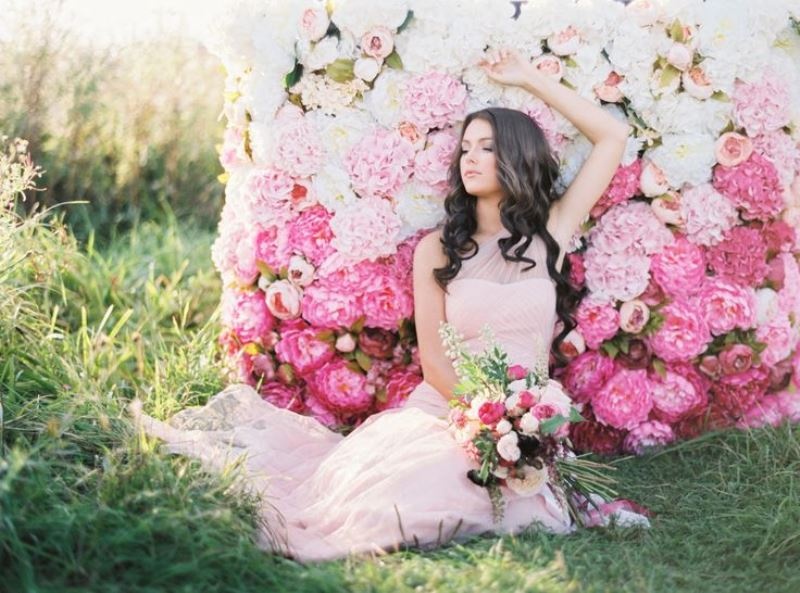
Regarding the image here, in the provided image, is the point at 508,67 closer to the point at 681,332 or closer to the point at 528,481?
the point at 681,332

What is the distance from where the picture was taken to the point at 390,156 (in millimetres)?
4855

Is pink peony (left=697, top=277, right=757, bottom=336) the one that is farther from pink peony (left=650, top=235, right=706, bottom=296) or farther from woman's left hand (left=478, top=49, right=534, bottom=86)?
woman's left hand (left=478, top=49, right=534, bottom=86)

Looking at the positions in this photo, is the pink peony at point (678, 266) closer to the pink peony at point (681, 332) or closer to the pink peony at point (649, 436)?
the pink peony at point (681, 332)

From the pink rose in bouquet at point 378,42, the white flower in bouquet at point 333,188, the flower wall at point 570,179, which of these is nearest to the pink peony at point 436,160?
the flower wall at point 570,179

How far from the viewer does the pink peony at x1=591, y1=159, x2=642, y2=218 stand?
4859 millimetres

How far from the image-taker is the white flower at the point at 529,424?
3.78 metres

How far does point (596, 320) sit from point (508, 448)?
1312mm

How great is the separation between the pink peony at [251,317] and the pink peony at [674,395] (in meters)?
1.82

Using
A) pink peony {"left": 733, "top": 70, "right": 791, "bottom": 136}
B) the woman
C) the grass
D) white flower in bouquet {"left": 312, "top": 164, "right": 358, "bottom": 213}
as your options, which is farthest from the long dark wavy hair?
the grass

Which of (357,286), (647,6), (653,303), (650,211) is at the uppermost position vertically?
(647,6)

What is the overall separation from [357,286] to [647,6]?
5.91 feet

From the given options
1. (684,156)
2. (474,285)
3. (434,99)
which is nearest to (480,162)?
(434,99)

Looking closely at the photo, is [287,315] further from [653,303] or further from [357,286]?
[653,303]

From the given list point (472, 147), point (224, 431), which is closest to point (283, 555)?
point (224, 431)
